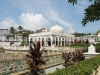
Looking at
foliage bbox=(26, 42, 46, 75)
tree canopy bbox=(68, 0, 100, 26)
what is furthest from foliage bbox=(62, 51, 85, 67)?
foliage bbox=(26, 42, 46, 75)

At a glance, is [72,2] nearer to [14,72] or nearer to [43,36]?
[14,72]

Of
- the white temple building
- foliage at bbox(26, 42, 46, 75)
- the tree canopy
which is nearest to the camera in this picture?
foliage at bbox(26, 42, 46, 75)

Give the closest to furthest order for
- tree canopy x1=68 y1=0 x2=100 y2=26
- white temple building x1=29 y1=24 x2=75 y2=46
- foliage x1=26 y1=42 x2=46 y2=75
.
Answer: foliage x1=26 y1=42 x2=46 y2=75, tree canopy x1=68 y1=0 x2=100 y2=26, white temple building x1=29 y1=24 x2=75 y2=46

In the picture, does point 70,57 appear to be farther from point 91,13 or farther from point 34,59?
point 34,59

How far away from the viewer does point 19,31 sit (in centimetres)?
10469

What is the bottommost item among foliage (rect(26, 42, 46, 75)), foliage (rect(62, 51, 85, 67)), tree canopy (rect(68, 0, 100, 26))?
foliage (rect(62, 51, 85, 67))

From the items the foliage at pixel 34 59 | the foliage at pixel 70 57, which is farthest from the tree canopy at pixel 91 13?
the foliage at pixel 34 59

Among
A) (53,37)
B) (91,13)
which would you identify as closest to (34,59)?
(91,13)

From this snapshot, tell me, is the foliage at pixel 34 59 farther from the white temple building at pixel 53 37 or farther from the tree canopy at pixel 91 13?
the white temple building at pixel 53 37

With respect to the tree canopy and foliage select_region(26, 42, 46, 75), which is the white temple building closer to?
the tree canopy

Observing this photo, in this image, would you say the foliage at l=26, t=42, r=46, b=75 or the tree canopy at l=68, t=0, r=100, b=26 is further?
the tree canopy at l=68, t=0, r=100, b=26

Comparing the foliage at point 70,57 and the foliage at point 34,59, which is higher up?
the foliage at point 34,59

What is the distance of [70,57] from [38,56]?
531 cm

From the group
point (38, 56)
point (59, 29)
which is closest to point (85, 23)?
point (38, 56)
